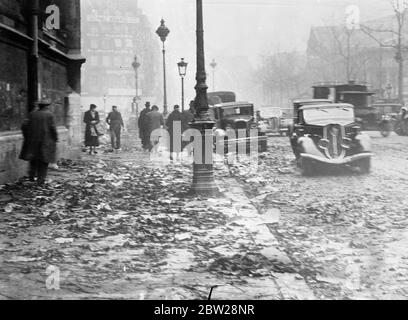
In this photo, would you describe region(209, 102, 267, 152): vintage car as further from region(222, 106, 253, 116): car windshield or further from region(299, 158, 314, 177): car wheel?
region(299, 158, 314, 177): car wheel

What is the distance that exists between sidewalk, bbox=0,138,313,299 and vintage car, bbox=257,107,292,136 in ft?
64.2

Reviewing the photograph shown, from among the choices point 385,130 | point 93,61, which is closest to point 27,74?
point 385,130

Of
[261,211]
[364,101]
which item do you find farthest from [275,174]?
[364,101]

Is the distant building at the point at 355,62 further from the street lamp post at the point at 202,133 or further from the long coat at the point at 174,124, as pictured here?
the street lamp post at the point at 202,133

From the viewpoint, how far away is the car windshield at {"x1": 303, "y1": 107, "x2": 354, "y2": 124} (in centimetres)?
1366

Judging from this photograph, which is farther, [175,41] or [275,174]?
[175,41]

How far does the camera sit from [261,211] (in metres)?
7.92

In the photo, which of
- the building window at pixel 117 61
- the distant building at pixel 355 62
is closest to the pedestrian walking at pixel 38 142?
the distant building at pixel 355 62

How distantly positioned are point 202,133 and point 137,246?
12.8 feet

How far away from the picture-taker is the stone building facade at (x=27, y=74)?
415 inches

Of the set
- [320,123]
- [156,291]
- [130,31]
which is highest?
[130,31]

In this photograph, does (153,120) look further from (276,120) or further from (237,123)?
(276,120)
